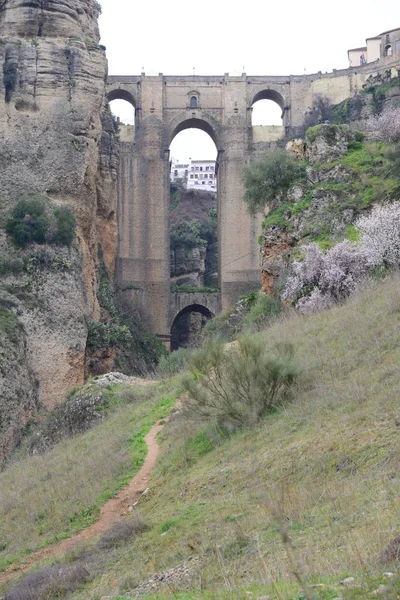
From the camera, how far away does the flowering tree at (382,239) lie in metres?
17.3

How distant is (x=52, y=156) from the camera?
26.0 metres

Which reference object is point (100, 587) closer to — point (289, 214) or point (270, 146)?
point (289, 214)

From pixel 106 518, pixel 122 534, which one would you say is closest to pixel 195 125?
pixel 106 518

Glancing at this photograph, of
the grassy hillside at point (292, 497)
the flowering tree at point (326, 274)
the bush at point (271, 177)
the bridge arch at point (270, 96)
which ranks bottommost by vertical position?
the grassy hillside at point (292, 497)

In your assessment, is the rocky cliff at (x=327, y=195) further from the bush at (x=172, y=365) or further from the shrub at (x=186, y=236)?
the shrub at (x=186, y=236)

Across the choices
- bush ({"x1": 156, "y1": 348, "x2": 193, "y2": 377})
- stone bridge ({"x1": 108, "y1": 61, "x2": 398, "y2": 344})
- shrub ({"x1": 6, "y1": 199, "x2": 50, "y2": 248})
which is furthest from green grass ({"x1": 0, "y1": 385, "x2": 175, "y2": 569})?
→ stone bridge ({"x1": 108, "y1": 61, "x2": 398, "y2": 344})

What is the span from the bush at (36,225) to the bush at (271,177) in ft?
17.3

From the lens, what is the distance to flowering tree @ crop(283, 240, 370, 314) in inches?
693

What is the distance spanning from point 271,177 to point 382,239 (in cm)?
597

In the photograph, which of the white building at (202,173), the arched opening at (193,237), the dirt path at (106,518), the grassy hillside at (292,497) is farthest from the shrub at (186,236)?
the white building at (202,173)

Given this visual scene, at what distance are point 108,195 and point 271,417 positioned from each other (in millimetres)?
23792

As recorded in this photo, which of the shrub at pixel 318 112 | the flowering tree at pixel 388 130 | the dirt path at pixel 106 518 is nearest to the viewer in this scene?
the dirt path at pixel 106 518

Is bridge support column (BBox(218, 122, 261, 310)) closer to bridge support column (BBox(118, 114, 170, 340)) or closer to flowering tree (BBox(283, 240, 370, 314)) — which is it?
bridge support column (BBox(118, 114, 170, 340))

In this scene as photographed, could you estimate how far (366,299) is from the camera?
43.3ft
